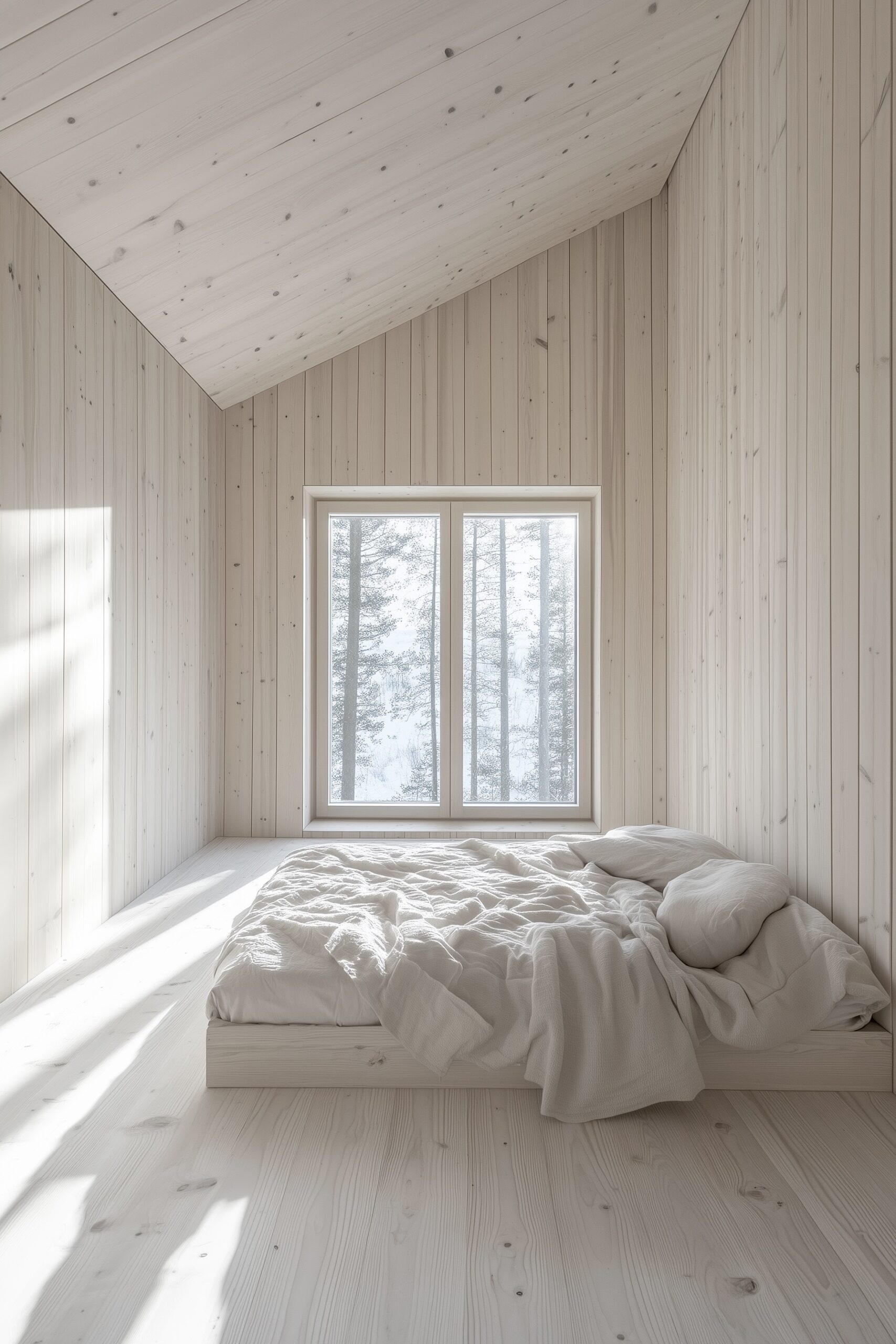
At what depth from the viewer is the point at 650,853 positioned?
100 inches

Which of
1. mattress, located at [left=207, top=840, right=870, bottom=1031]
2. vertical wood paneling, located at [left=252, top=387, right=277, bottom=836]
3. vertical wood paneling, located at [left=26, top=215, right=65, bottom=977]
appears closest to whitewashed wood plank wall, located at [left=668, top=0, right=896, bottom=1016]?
mattress, located at [left=207, top=840, right=870, bottom=1031]

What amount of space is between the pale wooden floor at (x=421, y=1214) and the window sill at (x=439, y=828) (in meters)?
2.27

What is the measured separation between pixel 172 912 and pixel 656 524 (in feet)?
9.32

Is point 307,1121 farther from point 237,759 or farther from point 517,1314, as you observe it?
point 237,759

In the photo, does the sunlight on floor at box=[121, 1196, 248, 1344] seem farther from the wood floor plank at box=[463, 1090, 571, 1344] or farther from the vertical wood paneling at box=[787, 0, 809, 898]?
the vertical wood paneling at box=[787, 0, 809, 898]

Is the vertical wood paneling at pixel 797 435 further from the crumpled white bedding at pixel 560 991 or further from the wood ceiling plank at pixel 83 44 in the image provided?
the wood ceiling plank at pixel 83 44

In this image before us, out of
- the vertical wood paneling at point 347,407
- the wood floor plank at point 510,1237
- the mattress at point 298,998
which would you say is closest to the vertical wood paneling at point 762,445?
the mattress at point 298,998

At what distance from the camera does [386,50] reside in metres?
2.36

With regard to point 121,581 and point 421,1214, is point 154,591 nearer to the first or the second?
point 121,581

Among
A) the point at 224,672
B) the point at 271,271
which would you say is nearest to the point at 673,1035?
the point at 271,271

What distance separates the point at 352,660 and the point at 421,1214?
331 cm

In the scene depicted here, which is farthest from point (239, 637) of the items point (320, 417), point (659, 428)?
point (659, 428)

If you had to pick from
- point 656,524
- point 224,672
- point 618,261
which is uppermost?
point 618,261

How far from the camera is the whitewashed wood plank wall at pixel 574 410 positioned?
4246mm
